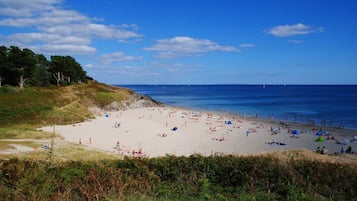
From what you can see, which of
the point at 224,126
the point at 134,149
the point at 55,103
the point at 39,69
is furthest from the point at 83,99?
the point at 134,149

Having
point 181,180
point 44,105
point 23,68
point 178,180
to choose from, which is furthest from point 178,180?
point 23,68

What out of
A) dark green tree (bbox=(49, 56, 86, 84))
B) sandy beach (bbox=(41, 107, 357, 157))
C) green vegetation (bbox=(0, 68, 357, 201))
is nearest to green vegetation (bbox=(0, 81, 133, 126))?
sandy beach (bbox=(41, 107, 357, 157))

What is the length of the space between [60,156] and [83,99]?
122ft

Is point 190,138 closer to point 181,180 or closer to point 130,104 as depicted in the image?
point 181,180

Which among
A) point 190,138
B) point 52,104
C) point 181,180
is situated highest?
point 181,180

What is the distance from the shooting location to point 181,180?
31.4 ft

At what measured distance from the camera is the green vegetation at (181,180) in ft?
25.4

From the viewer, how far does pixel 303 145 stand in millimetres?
30344

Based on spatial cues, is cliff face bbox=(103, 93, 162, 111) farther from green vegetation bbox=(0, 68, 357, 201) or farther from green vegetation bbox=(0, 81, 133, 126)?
green vegetation bbox=(0, 68, 357, 201)

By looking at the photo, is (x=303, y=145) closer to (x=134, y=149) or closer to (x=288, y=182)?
(x=134, y=149)

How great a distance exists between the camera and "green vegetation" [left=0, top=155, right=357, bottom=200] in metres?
7.76

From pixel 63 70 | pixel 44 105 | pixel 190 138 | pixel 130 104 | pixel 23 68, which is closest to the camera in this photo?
pixel 190 138

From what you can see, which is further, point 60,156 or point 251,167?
point 60,156

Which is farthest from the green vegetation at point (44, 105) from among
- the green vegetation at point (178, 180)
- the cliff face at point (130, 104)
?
the green vegetation at point (178, 180)
